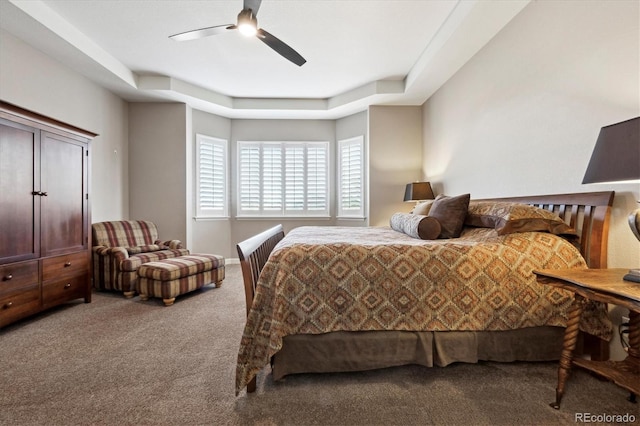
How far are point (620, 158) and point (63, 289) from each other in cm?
429

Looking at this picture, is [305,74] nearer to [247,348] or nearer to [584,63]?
[584,63]

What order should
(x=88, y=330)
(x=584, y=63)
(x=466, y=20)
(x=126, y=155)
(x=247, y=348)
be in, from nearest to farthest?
(x=247, y=348) < (x=584, y=63) < (x=88, y=330) < (x=466, y=20) < (x=126, y=155)

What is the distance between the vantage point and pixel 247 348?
150 cm

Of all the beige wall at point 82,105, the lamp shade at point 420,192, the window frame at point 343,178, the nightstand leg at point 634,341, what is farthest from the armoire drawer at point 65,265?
the nightstand leg at point 634,341

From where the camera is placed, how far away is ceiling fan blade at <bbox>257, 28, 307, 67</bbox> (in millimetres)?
2354

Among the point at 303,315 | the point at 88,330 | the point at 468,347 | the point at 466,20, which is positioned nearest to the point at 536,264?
the point at 468,347

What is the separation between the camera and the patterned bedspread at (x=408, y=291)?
1580 mm

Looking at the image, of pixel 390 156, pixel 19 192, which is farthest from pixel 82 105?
pixel 390 156

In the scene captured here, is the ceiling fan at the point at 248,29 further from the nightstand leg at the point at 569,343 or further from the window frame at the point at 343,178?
the nightstand leg at the point at 569,343

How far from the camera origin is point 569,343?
140 centimetres

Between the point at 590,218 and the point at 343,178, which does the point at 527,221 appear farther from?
the point at 343,178

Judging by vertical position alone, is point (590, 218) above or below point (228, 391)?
above

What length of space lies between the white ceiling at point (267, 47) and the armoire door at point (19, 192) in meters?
1.10

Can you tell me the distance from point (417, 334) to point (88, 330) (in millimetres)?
2652
